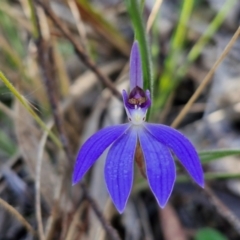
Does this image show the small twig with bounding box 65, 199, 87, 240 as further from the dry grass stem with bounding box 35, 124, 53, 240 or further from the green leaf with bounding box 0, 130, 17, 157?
the green leaf with bounding box 0, 130, 17, 157

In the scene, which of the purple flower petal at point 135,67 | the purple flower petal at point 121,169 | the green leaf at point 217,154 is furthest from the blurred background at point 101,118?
the purple flower petal at point 121,169

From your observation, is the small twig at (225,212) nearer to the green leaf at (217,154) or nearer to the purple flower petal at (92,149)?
the green leaf at (217,154)

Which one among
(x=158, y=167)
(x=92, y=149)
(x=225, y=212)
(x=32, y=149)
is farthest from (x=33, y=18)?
(x=225, y=212)

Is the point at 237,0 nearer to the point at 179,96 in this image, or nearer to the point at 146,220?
the point at 179,96

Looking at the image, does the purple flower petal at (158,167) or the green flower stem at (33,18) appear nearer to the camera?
the purple flower petal at (158,167)

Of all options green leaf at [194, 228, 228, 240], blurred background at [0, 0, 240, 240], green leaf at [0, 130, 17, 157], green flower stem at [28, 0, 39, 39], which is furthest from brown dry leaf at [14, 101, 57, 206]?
green leaf at [194, 228, 228, 240]

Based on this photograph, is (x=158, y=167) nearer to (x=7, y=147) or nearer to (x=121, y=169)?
(x=121, y=169)

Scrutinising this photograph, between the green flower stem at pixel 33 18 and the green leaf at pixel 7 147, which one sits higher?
the green flower stem at pixel 33 18
